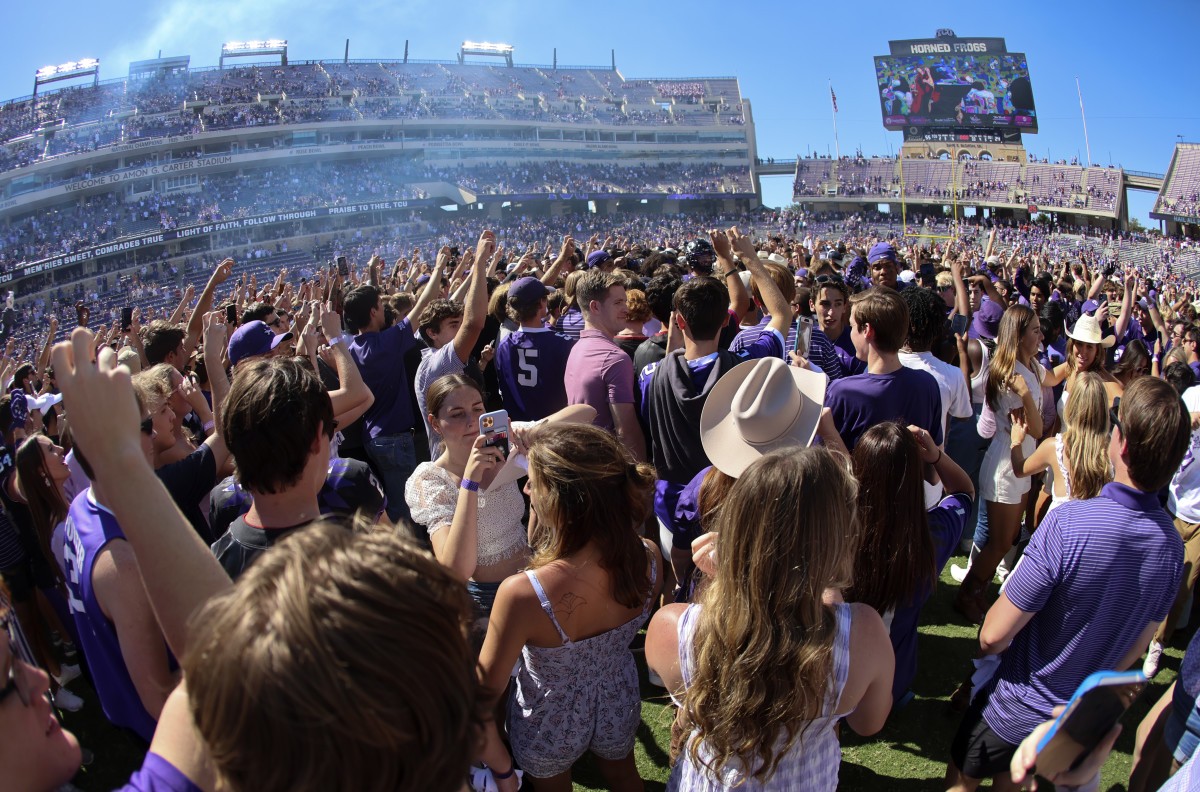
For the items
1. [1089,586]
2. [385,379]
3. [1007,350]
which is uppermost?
[1007,350]

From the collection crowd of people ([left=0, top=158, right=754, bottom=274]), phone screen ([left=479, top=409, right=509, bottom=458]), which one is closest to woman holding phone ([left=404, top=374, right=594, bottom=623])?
phone screen ([left=479, top=409, right=509, bottom=458])

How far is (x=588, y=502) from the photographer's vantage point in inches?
89.8

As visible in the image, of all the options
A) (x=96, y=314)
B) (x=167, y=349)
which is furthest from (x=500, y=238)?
(x=167, y=349)

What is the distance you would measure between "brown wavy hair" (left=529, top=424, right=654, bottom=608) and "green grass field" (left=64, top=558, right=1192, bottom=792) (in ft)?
4.43

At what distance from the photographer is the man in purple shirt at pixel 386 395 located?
4816 millimetres

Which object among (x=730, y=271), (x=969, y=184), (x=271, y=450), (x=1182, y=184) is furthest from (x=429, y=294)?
(x=1182, y=184)

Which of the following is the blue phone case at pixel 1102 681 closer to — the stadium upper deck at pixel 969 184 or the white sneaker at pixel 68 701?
the white sneaker at pixel 68 701

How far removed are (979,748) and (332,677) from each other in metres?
2.43

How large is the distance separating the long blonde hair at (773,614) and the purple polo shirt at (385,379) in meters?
3.43

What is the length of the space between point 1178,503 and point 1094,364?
4.24 ft

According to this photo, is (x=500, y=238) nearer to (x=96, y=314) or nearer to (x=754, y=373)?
(x=96, y=314)

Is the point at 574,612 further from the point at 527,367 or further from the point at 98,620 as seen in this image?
the point at 527,367

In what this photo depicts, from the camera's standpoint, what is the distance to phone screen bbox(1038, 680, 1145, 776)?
4.45ft

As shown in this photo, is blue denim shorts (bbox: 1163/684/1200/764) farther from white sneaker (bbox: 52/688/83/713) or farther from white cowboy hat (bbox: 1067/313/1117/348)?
white sneaker (bbox: 52/688/83/713)
